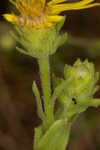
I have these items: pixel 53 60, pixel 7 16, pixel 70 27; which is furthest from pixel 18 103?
pixel 7 16

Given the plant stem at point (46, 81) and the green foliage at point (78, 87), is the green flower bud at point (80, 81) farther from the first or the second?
the plant stem at point (46, 81)

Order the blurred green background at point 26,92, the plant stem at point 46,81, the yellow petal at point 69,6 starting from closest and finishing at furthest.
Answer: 1. the yellow petal at point 69,6
2. the plant stem at point 46,81
3. the blurred green background at point 26,92

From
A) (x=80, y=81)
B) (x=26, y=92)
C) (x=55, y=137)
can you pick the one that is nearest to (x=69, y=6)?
(x=80, y=81)

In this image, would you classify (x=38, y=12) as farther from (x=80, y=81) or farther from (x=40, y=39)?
(x=80, y=81)

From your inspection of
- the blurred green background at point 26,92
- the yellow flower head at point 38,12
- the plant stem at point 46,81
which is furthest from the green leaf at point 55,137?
the blurred green background at point 26,92

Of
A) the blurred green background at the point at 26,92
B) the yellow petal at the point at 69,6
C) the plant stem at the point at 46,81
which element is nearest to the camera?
the yellow petal at the point at 69,6

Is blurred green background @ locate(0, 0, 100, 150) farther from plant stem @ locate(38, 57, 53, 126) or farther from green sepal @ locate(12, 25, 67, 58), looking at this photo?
green sepal @ locate(12, 25, 67, 58)
